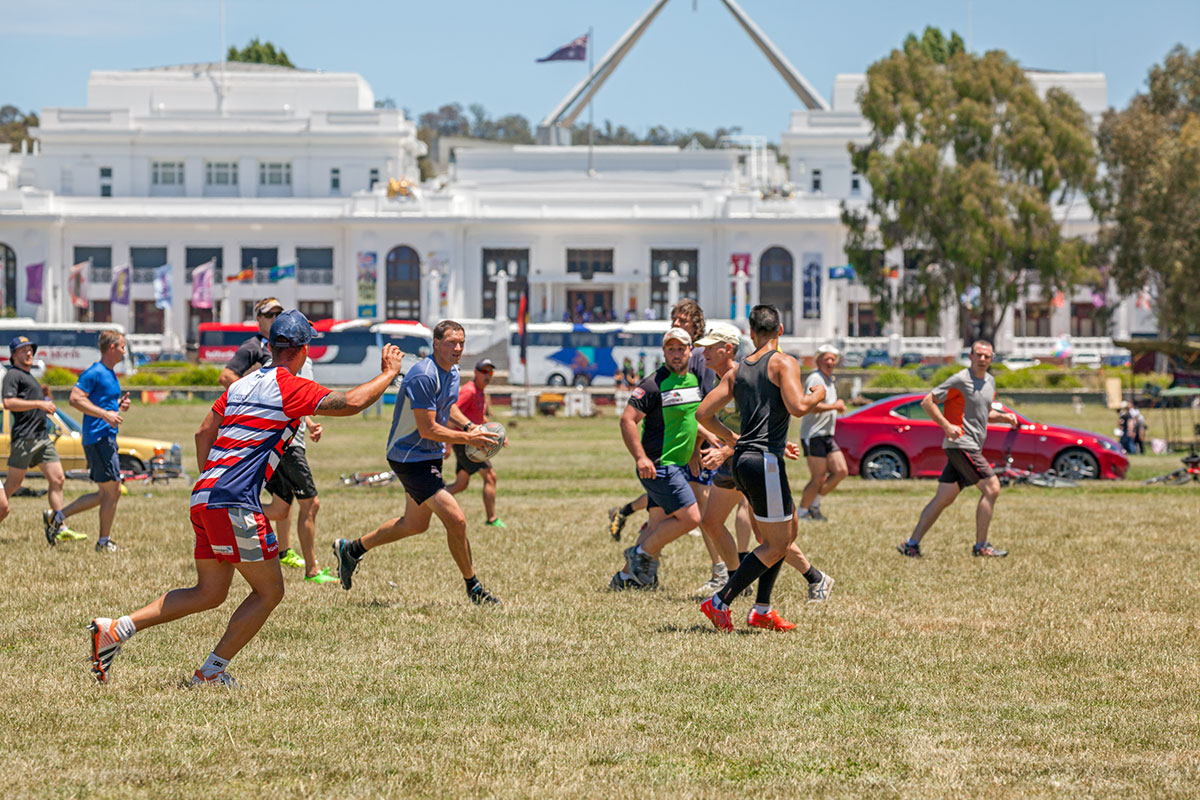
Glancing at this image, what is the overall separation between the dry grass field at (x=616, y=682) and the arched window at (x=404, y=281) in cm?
7096

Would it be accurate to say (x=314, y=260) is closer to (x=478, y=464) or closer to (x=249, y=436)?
(x=478, y=464)

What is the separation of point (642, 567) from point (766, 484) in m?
2.26

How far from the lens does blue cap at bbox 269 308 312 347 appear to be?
6828 millimetres

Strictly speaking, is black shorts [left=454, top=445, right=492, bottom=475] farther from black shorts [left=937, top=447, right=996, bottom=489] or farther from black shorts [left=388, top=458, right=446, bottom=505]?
black shorts [left=937, top=447, right=996, bottom=489]

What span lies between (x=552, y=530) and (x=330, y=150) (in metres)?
77.3

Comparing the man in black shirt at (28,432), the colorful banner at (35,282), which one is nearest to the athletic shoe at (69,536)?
the man in black shirt at (28,432)

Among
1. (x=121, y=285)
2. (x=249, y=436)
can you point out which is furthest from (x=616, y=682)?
(x=121, y=285)

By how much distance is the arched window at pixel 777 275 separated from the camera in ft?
274

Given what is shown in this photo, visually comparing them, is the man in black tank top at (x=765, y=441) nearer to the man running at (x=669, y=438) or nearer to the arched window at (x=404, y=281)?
the man running at (x=669, y=438)

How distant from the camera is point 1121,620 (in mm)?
9250

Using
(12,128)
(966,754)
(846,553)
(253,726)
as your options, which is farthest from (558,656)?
(12,128)

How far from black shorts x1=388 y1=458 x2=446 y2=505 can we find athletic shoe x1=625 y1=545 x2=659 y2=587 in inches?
66.8

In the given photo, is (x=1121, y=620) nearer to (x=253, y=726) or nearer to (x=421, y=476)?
(x=421, y=476)

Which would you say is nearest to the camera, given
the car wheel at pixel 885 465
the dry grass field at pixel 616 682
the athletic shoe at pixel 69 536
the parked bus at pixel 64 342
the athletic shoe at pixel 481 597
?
the dry grass field at pixel 616 682
